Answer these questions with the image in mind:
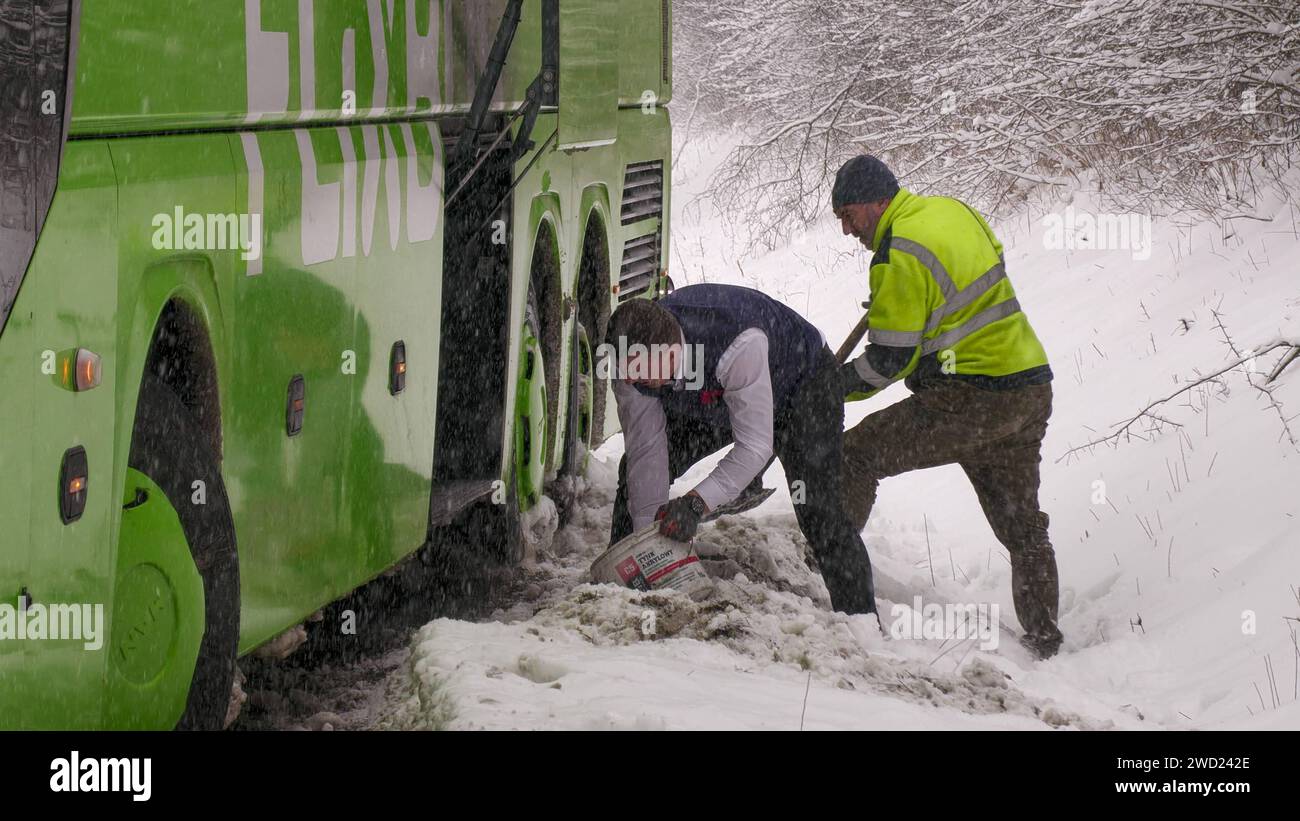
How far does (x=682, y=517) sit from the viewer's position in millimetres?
5258

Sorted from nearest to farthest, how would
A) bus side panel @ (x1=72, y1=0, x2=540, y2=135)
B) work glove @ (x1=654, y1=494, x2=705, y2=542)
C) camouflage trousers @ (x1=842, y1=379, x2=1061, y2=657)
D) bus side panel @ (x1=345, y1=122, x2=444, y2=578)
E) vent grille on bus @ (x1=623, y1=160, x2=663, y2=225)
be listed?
1. bus side panel @ (x1=72, y1=0, x2=540, y2=135)
2. bus side panel @ (x1=345, y1=122, x2=444, y2=578)
3. work glove @ (x1=654, y1=494, x2=705, y2=542)
4. camouflage trousers @ (x1=842, y1=379, x2=1061, y2=657)
5. vent grille on bus @ (x1=623, y1=160, x2=663, y2=225)

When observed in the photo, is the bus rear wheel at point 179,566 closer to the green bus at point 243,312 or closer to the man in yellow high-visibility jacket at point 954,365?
the green bus at point 243,312

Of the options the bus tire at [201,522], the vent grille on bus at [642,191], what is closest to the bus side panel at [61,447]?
the bus tire at [201,522]

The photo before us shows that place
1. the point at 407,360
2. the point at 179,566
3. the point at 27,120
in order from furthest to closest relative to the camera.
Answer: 1. the point at 407,360
2. the point at 179,566
3. the point at 27,120

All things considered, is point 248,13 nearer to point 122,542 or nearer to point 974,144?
point 122,542

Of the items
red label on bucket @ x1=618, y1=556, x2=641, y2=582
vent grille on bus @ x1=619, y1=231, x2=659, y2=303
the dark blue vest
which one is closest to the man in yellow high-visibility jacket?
the dark blue vest

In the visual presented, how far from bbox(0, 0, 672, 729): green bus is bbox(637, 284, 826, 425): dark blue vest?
701 millimetres

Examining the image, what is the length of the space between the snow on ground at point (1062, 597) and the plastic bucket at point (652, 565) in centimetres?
15

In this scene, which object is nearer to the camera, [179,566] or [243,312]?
[179,566]

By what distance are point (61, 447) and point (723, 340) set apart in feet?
10.3

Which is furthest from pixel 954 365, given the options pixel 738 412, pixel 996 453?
pixel 738 412

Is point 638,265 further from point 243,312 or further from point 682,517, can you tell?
point 243,312

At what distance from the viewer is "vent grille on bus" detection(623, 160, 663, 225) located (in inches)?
327

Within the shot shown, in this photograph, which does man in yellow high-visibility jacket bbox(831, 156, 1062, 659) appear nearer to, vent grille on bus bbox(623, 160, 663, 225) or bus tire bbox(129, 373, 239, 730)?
vent grille on bus bbox(623, 160, 663, 225)
